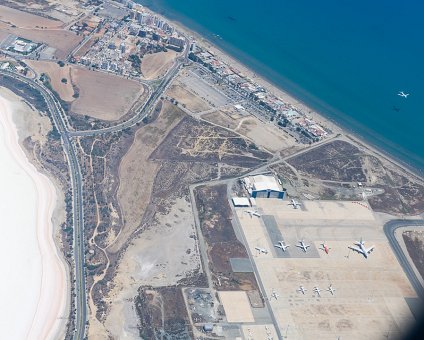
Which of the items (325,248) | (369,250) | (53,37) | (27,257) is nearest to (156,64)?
(53,37)

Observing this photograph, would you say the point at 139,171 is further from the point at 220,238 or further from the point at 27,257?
the point at 27,257

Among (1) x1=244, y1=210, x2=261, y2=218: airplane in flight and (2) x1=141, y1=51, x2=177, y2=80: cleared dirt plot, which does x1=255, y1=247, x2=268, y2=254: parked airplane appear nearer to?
(1) x1=244, y1=210, x2=261, y2=218: airplane in flight

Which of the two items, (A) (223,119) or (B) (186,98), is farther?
(B) (186,98)

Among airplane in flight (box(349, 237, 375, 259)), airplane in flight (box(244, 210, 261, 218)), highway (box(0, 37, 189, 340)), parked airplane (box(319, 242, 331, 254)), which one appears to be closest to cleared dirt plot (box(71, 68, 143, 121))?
highway (box(0, 37, 189, 340))

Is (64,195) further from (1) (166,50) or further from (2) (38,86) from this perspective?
(1) (166,50)

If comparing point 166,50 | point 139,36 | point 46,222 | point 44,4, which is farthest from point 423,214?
point 44,4

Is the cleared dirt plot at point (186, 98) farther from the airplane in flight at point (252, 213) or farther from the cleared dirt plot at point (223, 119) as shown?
the airplane in flight at point (252, 213)
